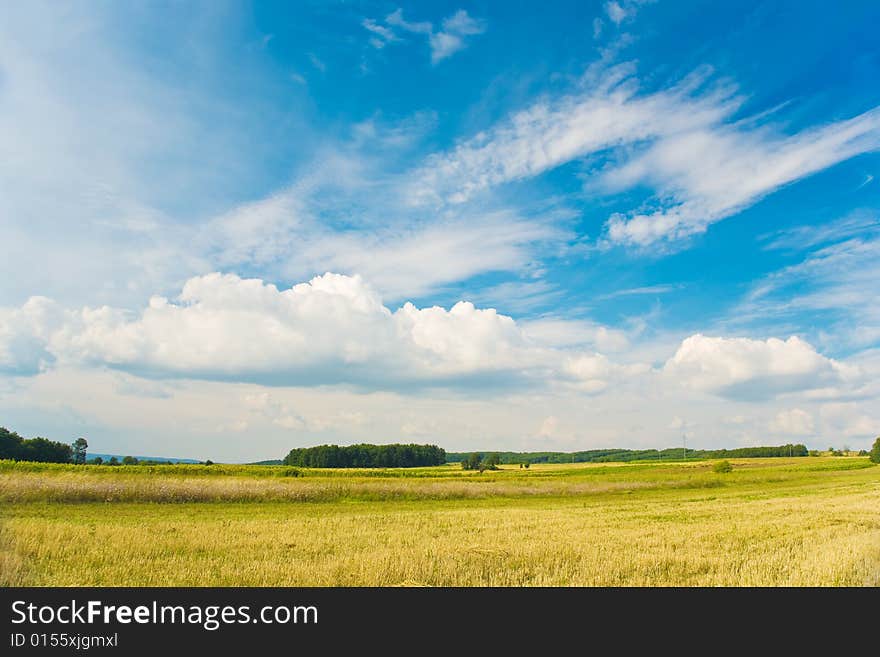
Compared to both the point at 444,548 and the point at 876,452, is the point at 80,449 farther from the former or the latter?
the point at 876,452

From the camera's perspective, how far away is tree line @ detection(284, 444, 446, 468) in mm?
181250

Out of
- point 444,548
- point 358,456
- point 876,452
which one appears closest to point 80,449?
point 358,456

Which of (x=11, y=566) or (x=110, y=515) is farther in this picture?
(x=110, y=515)

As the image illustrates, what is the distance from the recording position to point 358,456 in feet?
600

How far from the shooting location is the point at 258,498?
155 ft

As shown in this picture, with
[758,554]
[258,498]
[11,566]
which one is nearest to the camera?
[11,566]

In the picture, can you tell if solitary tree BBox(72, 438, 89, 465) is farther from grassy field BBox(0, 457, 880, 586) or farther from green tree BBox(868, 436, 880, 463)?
green tree BBox(868, 436, 880, 463)

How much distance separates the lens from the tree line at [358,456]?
18125cm

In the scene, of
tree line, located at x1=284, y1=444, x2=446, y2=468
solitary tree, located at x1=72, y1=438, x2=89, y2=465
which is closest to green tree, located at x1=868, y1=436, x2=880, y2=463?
tree line, located at x1=284, y1=444, x2=446, y2=468
